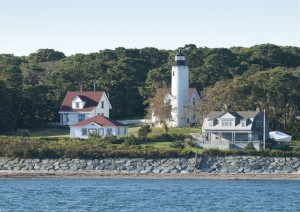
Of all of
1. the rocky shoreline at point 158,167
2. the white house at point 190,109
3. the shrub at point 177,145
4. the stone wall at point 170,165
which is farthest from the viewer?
the white house at point 190,109

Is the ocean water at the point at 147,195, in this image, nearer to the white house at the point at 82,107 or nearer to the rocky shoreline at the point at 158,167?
the rocky shoreline at the point at 158,167

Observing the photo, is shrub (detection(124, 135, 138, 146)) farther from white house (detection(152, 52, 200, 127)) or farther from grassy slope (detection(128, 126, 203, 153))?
white house (detection(152, 52, 200, 127))

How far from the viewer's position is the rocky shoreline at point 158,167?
58.2 m

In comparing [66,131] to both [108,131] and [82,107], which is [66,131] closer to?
[82,107]

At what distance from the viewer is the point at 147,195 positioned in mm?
49000

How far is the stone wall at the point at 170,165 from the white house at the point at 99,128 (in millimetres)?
9589

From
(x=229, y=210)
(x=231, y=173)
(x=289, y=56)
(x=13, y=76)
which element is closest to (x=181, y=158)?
(x=231, y=173)

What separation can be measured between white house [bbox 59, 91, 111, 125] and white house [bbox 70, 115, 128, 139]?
22.6 feet

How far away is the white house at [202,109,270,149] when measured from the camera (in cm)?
6675

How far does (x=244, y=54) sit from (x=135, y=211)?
58.2 metres

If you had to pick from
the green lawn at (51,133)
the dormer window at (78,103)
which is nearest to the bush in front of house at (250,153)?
the green lawn at (51,133)

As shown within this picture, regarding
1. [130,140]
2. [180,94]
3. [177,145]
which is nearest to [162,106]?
[180,94]

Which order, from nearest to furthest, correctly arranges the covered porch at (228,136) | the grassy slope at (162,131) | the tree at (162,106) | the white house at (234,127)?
the grassy slope at (162,131), the covered porch at (228,136), the white house at (234,127), the tree at (162,106)

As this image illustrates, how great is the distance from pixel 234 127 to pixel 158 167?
10.3 meters
